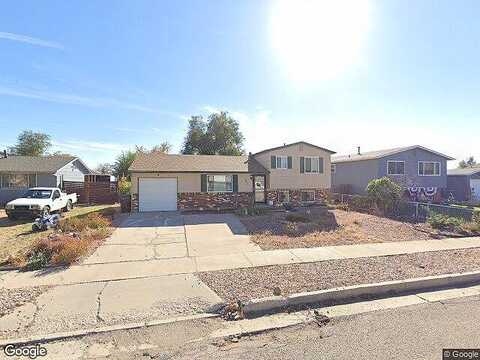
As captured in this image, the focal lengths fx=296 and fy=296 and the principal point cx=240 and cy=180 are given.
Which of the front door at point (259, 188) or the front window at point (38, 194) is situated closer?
the front window at point (38, 194)

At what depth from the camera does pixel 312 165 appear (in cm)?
2227

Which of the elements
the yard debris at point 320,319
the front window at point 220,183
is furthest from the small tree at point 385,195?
the yard debris at point 320,319

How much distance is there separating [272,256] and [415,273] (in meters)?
3.61

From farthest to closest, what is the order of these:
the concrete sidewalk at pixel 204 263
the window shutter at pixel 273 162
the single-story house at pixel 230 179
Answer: the window shutter at pixel 273 162, the single-story house at pixel 230 179, the concrete sidewalk at pixel 204 263

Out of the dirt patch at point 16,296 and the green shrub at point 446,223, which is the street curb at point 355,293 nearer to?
the dirt patch at point 16,296

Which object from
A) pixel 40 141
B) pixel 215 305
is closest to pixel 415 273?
pixel 215 305

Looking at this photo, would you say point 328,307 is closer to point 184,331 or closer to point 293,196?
point 184,331

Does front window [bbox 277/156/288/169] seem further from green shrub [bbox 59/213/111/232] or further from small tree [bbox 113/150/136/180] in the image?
small tree [bbox 113/150/136/180]

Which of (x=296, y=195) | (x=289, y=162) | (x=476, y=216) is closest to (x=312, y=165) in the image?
(x=289, y=162)

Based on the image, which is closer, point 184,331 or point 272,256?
point 184,331

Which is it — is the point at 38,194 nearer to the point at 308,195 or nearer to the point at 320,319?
the point at 308,195

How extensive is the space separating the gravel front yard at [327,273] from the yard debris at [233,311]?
0.39 meters

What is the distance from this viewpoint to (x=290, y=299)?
5555mm

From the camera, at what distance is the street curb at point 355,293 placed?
5371 millimetres
